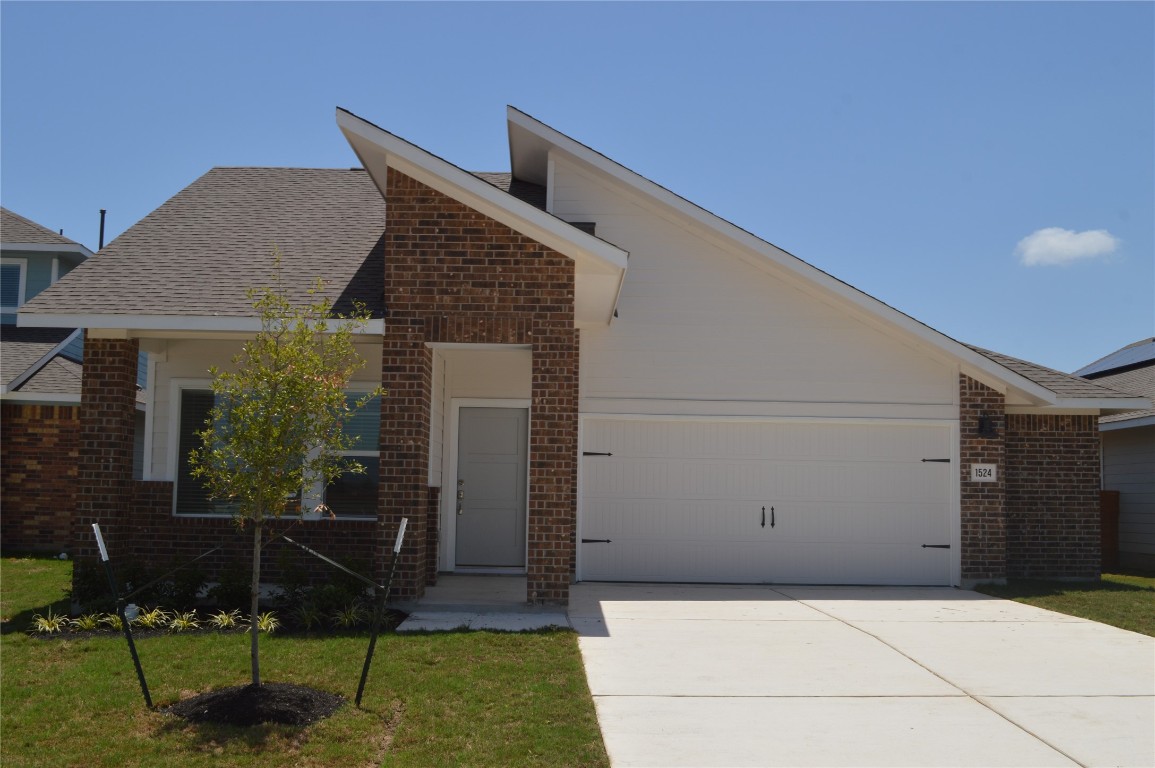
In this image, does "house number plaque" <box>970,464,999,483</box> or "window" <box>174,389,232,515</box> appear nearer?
"window" <box>174,389,232,515</box>

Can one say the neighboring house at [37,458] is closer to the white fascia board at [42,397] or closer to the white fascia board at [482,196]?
the white fascia board at [42,397]

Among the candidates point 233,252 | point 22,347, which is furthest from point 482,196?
point 22,347

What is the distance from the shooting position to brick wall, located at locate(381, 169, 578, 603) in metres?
10.7

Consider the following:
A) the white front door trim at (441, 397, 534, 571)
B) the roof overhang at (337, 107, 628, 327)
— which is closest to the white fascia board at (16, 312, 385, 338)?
the roof overhang at (337, 107, 628, 327)

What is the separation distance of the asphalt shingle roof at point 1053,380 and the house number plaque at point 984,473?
1279 mm

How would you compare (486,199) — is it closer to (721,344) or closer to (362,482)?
(362,482)

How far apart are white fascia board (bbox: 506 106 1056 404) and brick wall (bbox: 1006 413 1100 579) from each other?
98 cm

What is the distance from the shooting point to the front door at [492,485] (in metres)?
14.0

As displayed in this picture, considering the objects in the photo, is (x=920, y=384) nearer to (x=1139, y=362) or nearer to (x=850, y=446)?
(x=850, y=446)

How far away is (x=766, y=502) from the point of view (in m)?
13.8

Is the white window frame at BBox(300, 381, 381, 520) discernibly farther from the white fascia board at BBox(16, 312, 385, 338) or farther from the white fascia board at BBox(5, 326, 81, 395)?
the white fascia board at BBox(5, 326, 81, 395)

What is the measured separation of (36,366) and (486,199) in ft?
36.7

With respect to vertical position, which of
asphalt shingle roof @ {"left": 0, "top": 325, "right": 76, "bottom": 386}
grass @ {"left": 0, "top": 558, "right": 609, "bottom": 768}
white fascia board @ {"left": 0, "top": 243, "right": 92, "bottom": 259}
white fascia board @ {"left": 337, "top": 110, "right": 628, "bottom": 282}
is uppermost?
white fascia board @ {"left": 0, "top": 243, "right": 92, "bottom": 259}

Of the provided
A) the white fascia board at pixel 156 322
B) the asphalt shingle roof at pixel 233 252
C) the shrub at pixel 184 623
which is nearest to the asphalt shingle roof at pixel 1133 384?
the asphalt shingle roof at pixel 233 252
